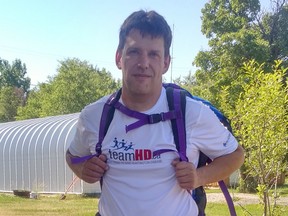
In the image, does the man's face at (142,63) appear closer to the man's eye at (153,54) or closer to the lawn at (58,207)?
the man's eye at (153,54)

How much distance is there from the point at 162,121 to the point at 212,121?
0.22 m

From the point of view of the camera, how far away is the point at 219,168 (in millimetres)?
2256

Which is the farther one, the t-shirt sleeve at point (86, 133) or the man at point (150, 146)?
the t-shirt sleeve at point (86, 133)

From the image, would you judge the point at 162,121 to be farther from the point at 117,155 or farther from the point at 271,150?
the point at 271,150

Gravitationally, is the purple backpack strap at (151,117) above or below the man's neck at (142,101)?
below

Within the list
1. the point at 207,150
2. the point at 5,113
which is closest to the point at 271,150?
the point at 207,150

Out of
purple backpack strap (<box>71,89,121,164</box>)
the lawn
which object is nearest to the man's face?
purple backpack strap (<box>71,89,121,164</box>)

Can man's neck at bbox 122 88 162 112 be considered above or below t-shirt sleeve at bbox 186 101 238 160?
above

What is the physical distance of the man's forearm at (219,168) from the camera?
7.27 feet

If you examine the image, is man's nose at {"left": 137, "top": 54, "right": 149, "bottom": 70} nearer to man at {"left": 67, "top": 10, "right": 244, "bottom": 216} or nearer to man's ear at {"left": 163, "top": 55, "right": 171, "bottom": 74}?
man at {"left": 67, "top": 10, "right": 244, "bottom": 216}

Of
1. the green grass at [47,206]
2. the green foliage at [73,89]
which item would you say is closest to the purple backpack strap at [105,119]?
the green grass at [47,206]

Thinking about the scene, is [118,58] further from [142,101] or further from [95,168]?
[95,168]

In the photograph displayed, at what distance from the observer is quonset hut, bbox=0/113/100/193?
2019 cm

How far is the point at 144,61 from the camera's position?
217cm
